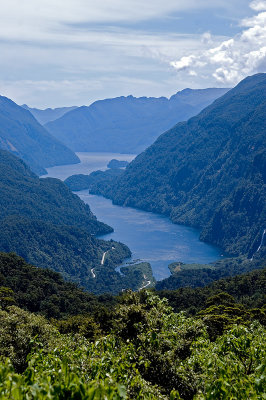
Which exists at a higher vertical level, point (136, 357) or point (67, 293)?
point (136, 357)

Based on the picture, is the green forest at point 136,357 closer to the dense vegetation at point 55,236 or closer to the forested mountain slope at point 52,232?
the dense vegetation at point 55,236

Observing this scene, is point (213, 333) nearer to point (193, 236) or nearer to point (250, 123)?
point (193, 236)

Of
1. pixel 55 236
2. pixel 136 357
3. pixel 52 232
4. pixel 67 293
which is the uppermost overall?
pixel 136 357

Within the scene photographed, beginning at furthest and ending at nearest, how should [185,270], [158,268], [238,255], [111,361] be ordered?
1. [238,255]
2. [158,268]
3. [185,270]
4. [111,361]

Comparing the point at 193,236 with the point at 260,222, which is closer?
the point at 260,222

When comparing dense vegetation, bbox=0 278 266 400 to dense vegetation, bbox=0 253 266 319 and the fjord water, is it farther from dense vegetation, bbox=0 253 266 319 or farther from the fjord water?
the fjord water

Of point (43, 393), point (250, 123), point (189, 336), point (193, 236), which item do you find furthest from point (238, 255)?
point (43, 393)

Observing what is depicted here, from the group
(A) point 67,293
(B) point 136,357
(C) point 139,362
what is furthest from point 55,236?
(C) point 139,362

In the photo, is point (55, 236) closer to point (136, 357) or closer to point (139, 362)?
point (136, 357)
